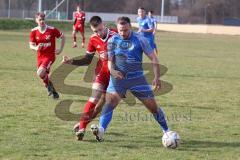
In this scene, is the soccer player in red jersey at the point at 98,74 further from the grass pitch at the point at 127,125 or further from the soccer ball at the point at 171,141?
the soccer ball at the point at 171,141

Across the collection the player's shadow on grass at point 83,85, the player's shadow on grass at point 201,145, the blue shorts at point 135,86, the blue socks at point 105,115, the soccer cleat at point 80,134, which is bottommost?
the player's shadow on grass at point 83,85

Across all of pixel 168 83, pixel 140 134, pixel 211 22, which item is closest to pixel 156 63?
pixel 140 134

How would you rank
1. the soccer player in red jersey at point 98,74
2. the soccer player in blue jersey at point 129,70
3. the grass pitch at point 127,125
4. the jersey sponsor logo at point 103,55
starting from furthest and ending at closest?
the jersey sponsor logo at point 103,55, the soccer player in red jersey at point 98,74, the soccer player in blue jersey at point 129,70, the grass pitch at point 127,125

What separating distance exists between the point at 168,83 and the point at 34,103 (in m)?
5.12

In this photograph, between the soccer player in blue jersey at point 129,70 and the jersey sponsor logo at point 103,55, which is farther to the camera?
the jersey sponsor logo at point 103,55

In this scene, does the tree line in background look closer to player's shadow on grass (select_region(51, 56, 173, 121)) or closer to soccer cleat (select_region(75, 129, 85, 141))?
player's shadow on grass (select_region(51, 56, 173, 121))

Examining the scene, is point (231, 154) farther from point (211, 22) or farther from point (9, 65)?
point (211, 22)

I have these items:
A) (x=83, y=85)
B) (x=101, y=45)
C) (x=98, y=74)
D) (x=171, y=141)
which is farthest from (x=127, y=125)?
(x=83, y=85)

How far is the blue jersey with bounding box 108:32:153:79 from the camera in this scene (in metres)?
7.82

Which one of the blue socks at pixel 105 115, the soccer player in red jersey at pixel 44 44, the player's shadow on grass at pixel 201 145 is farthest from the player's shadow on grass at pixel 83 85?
the player's shadow on grass at pixel 201 145

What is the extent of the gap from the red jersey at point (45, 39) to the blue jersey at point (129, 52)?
448 cm

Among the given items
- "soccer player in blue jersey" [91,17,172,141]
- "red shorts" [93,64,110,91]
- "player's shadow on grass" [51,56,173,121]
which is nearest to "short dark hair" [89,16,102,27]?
"soccer player in blue jersey" [91,17,172,141]

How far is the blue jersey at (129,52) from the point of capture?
7.82m

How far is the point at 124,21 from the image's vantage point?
762 centimetres
